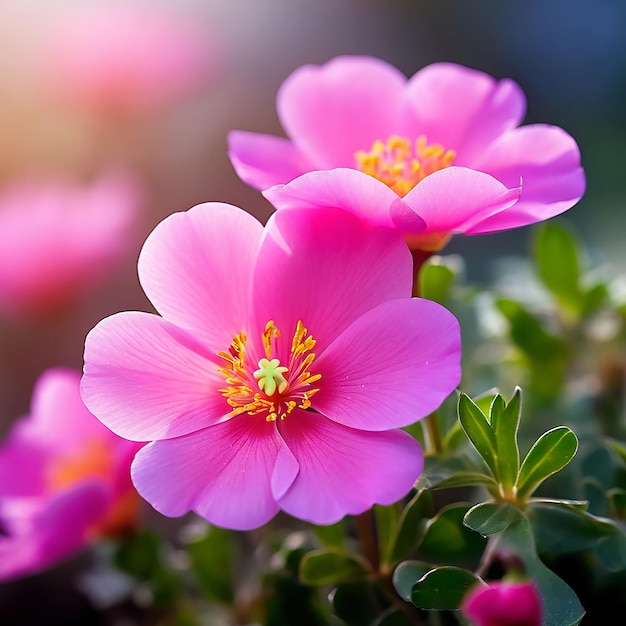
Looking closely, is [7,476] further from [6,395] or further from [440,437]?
[6,395]

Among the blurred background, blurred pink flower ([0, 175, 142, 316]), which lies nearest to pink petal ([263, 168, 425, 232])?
the blurred background

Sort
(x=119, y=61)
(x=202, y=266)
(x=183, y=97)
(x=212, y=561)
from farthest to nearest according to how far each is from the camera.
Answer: (x=183, y=97), (x=119, y=61), (x=212, y=561), (x=202, y=266)

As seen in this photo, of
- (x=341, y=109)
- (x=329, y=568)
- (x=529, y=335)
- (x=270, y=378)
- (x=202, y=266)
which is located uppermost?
(x=341, y=109)

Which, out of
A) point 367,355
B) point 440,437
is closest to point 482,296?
point 440,437

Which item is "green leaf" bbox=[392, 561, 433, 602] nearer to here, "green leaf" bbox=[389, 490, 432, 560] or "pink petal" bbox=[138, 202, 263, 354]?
"green leaf" bbox=[389, 490, 432, 560]

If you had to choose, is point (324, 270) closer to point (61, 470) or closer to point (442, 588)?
point (442, 588)

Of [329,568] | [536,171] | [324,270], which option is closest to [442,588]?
[329,568]
